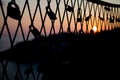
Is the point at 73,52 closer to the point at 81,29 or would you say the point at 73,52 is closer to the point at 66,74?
the point at 66,74

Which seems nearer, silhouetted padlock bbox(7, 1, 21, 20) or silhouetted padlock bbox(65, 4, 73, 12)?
silhouetted padlock bbox(7, 1, 21, 20)

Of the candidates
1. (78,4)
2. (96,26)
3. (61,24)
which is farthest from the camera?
(96,26)

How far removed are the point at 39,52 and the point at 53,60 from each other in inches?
7.9

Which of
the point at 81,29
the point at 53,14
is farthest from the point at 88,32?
the point at 53,14

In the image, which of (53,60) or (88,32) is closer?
(53,60)

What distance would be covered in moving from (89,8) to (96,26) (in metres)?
0.64

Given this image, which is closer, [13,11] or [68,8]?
[13,11]

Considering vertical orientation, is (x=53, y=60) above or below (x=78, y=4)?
below

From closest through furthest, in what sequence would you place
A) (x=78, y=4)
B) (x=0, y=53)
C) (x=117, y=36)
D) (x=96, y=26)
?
(x=0, y=53)
(x=78, y=4)
(x=117, y=36)
(x=96, y=26)

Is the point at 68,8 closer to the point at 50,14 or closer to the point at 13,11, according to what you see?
the point at 50,14

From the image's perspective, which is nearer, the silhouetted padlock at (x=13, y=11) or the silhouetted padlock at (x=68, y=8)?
the silhouetted padlock at (x=13, y=11)

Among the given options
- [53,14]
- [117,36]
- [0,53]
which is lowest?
[117,36]

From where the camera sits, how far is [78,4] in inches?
155

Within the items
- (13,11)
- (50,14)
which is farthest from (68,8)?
(13,11)
